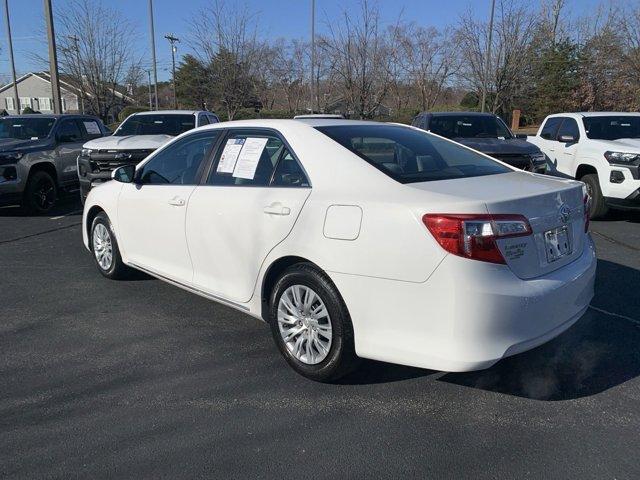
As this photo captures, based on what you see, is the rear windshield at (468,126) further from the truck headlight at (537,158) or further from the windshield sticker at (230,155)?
the windshield sticker at (230,155)

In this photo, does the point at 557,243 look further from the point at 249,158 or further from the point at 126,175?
the point at 126,175

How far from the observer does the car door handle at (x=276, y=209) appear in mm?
3566

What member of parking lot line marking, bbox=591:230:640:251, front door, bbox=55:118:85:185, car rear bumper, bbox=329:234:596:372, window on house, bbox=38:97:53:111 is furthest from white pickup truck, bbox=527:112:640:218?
window on house, bbox=38:97:53:111

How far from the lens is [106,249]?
225 inches

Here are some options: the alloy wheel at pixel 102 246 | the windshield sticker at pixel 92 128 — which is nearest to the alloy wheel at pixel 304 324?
the alloy wheel at pixel 102 246

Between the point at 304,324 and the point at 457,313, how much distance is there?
1040 mm

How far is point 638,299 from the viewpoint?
5.02 metres

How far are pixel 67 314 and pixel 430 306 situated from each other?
133 inches

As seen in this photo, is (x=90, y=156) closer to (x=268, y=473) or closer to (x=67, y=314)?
(x=67, y=314)

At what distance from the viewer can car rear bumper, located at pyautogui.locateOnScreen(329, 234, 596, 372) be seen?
2875mm

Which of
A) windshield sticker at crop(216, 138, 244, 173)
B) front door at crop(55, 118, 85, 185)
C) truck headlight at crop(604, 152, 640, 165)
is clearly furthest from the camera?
front door at crop(55, 118, 85, 185)

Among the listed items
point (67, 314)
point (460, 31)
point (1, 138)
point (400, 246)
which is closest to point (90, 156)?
point (1, 138)

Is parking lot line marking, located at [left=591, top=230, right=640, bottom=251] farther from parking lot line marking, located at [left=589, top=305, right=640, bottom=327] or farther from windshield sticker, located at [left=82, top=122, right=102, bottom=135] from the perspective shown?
windshield sticker, located at [left=82, top=122, right=102, bottom=135]

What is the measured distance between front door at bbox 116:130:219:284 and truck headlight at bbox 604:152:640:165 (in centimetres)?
644
